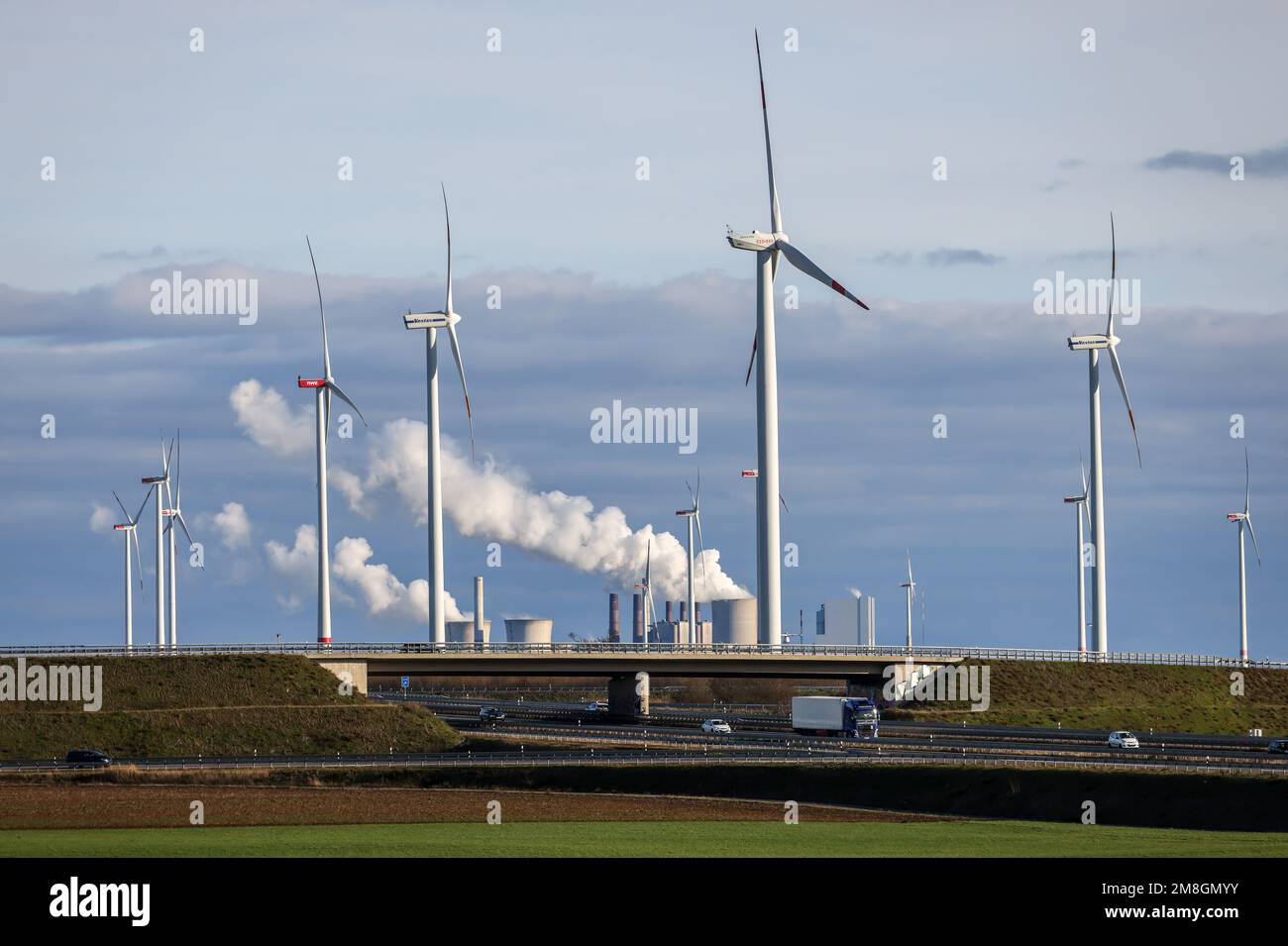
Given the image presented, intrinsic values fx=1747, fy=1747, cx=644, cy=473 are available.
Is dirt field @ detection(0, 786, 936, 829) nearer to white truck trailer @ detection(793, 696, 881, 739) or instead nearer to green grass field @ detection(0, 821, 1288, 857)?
green grass field @ detection(0, 821, 1288, 857)

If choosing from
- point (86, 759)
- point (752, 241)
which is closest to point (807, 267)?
point (752, 241)

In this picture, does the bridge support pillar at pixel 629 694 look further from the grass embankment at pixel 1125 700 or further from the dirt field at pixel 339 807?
the dirt field at pixel 339 807

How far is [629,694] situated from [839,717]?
31564mm

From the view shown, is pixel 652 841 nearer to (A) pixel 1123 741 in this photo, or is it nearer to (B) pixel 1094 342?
(A) pixel 1123 741

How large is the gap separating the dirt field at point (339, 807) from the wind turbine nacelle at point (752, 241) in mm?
62684

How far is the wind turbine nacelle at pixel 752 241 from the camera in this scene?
14725 centimetres

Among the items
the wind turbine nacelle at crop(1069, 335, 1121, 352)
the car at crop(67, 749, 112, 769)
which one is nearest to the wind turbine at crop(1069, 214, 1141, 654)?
the wind turbine nacelle at crop(1069, 335, 1121, 352)

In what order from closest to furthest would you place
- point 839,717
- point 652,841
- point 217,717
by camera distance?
point 652,841, point 217,717, point 839,717

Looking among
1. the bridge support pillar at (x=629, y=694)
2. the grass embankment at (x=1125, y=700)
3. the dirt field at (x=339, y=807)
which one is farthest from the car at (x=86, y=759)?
the grass embankment at (x=1125, y=700)

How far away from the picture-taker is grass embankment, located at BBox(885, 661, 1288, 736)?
504ft

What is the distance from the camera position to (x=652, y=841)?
71312mm

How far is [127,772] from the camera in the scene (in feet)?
344
